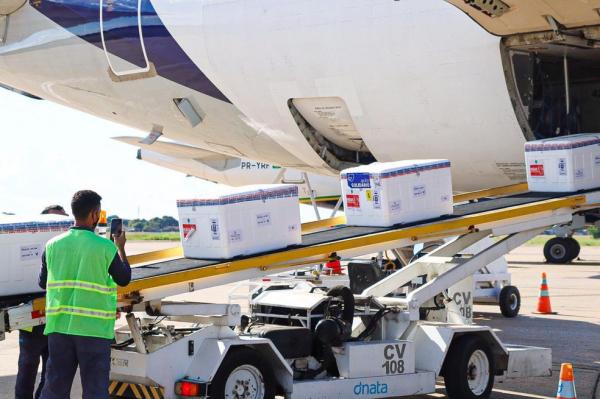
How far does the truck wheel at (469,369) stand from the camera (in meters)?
9.34

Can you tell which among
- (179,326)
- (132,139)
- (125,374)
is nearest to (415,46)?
(179,326)

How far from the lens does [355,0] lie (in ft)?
37.2

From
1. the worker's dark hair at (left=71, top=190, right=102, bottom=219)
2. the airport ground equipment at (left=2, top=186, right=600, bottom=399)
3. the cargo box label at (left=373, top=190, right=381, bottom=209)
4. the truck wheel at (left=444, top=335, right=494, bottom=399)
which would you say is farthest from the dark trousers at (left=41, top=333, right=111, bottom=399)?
the truck wheel at (left=444, top=335, right=494, bottom=399)

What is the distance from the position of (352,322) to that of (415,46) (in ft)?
11.5

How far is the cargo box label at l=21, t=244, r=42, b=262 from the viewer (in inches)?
320

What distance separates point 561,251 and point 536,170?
834 inches

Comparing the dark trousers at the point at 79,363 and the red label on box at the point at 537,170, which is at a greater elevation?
the red label on box at the point at 537,170

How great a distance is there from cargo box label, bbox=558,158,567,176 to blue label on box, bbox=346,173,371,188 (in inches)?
92.3

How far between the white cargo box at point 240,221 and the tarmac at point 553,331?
2.39 meters

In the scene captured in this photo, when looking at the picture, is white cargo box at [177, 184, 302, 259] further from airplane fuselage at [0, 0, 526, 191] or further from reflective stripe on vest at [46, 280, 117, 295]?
airplane fuselage at [0, 0, 526, 191]

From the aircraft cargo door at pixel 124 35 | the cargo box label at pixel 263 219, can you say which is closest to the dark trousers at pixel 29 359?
the cargo box label at pixel 263 219

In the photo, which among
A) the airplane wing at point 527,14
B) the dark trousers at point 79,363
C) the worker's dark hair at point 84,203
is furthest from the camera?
the airplane wing at point 527,14

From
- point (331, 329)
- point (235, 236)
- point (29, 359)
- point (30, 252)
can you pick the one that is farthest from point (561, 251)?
point (30, 252)

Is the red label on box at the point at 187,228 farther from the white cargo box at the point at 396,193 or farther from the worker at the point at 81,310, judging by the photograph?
the worker at the point at 81,310
